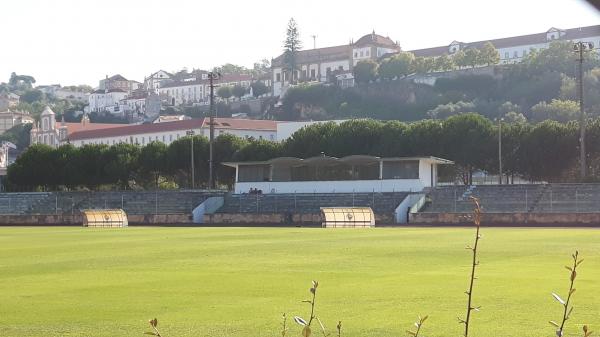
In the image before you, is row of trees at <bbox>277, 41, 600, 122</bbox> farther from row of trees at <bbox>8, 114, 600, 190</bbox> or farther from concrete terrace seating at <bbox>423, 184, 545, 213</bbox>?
concrete terrace seating at <bbox>423, 184, 545, 213</bbox>

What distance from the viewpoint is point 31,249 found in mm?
32250

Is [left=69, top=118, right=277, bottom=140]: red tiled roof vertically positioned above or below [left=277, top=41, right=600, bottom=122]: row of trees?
below

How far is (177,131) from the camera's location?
15775cm

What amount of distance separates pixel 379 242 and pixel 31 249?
12.3m

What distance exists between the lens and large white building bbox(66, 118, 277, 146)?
15512 cm

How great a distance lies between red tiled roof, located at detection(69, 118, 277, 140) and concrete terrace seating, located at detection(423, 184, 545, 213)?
84035 mm

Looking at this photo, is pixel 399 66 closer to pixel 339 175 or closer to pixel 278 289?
pixel 339 175

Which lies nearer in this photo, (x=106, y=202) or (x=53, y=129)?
(x=106, y=202)

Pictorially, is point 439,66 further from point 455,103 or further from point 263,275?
point 263,275

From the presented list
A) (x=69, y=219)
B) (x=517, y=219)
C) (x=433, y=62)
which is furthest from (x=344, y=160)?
(x=433, y=62)

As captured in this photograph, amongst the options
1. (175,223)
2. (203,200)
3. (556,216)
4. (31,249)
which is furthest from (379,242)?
(203,200)

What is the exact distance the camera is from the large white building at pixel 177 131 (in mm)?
155125

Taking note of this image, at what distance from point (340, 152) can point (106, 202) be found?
24366 mm

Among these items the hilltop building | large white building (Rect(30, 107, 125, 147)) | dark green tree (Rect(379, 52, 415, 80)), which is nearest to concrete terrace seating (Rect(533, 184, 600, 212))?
the hilltop building
